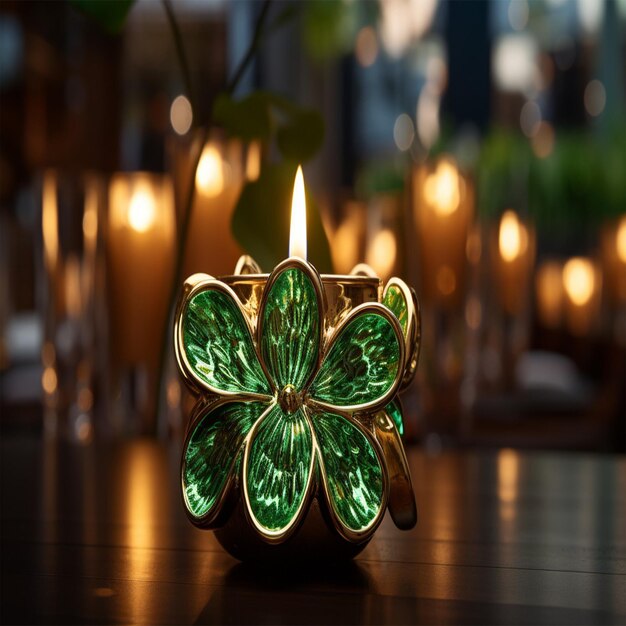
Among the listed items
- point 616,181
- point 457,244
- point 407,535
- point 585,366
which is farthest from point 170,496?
point 616,181

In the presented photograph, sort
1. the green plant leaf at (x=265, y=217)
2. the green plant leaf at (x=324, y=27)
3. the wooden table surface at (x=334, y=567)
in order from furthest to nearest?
the green plant leaf at (x=324, y=27) → the green plant leaf at (x=265, y=217) → the wooden table surface at (x=334, y=567)

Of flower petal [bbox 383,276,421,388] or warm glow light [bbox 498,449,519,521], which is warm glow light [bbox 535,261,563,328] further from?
flower petal [bbox 383,276,421,388]

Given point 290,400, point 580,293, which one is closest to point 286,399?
point 290,400

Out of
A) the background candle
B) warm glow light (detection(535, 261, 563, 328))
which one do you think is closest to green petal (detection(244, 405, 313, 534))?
the background candle

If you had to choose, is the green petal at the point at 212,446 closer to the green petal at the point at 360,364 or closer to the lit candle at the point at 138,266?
the green petal at the point at 360,364

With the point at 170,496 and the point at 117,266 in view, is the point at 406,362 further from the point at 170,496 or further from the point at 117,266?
the point at 117,266

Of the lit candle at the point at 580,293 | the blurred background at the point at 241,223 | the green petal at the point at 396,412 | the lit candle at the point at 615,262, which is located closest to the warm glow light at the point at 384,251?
the blurred background at the point at 241,223
